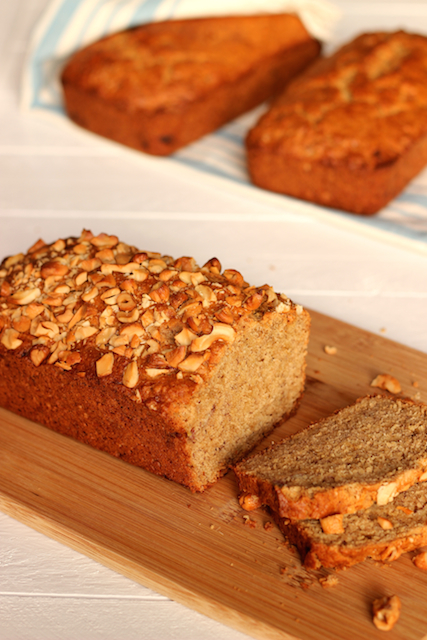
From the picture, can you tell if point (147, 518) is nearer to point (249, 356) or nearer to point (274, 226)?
point (249, 356)

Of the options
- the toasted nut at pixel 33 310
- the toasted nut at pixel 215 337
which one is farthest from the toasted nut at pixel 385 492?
the toasted nut at pixel 33 310

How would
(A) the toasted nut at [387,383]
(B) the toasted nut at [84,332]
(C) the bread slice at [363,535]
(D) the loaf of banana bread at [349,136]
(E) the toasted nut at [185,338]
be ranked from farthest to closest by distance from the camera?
(D) the loaf of banana bread at [349,136] → (A) the toasted nut at [387,383] → (B) the toasted nut at [84,332] → (E) the toasted nut at [185,338] → (C) the bread slice at [363,535]

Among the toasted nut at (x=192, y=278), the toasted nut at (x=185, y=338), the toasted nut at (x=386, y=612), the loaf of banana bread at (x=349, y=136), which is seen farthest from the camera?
the loaf of banana bread at (x=349, y=136)

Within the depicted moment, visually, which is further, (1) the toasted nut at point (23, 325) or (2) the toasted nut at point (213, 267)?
(2) the toasted nut at point (213, 267)

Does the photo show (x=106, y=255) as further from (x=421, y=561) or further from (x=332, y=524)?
(x=421, y=561)

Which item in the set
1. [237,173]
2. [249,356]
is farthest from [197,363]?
[237,173]

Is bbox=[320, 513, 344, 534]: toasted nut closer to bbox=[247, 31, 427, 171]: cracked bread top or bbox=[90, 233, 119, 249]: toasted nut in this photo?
bbox=[90, 233, 119, 249]: toasted nut

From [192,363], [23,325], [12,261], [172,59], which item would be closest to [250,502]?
[192,363]

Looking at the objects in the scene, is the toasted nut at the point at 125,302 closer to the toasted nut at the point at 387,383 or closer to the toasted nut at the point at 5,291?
the toasted nut at the point at 5,291

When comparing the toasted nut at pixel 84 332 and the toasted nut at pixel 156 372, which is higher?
the toasted nut at pixel 156 372

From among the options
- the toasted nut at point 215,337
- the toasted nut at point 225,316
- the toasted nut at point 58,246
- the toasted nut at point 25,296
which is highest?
the toasted nut at point 225,316
